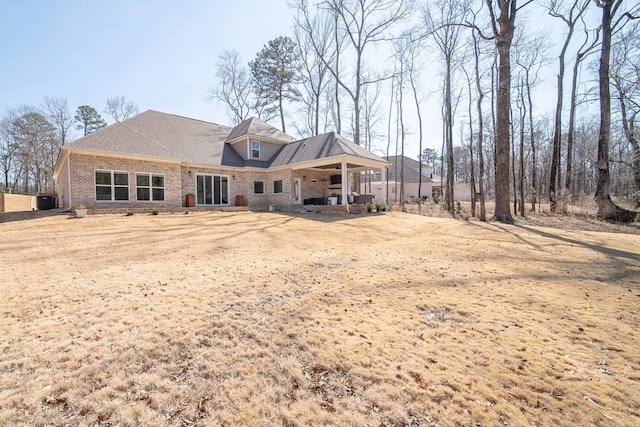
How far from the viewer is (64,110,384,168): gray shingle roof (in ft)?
43.9

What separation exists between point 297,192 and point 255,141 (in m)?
4.64

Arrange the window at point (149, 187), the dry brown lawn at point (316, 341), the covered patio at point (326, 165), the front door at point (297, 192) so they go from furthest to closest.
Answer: the front door at point (297, 192)
the covered patio at point (326, 165)
the window at point (149, 187)
the dry brown lawn at point (316, 341)

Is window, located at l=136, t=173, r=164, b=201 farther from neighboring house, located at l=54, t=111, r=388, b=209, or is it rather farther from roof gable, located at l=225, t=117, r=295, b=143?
roof gable, located at l=225, t=117, r=295, b=143

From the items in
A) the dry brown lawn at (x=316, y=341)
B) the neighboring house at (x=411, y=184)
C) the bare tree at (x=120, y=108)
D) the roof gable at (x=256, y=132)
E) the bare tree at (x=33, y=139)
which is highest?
the bare tree at (x=120, y=108)

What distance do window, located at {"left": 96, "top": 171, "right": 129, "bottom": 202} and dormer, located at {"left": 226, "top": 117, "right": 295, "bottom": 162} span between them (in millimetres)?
7261

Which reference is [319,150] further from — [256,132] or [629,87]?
[629,87]

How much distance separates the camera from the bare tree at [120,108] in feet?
105

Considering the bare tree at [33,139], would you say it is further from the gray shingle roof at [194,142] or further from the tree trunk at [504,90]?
the tree trunk at [504,90]

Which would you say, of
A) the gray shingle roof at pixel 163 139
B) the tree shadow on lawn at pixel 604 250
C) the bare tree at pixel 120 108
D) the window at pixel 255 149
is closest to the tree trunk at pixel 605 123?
the tree shadow on lawn at pixel 604 250

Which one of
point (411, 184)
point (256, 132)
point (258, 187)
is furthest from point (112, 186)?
point (411, 184)

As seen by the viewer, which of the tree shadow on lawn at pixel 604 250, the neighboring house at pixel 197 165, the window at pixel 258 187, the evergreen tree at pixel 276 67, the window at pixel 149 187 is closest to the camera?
the tree shadow on lawn at pixel 604 250

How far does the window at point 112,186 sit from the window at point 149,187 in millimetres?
498

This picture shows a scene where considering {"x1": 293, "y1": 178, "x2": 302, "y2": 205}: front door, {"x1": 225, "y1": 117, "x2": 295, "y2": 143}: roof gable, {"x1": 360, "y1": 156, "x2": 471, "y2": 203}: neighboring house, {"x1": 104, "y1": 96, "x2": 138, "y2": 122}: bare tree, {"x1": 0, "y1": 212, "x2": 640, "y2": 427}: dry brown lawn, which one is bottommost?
{"x1": 0, "y1": 212, "x2": 640, "y2": 427}: dry brown lawn

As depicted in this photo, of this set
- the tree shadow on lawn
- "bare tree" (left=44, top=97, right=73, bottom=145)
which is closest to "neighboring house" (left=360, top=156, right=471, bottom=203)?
the tree shadow on lawn
